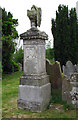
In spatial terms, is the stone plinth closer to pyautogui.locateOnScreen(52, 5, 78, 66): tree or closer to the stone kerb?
the stone kerb

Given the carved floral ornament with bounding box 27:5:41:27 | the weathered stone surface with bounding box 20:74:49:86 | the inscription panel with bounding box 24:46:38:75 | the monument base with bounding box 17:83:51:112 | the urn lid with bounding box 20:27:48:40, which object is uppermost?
the carved floral ornament with bounding box 27:5:41:27

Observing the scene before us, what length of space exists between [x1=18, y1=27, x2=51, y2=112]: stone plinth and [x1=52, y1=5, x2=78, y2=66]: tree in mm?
9161

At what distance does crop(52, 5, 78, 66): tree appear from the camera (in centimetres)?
1404

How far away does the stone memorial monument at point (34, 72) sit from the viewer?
4906 millimetres

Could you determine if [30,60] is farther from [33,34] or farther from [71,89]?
[71,89]

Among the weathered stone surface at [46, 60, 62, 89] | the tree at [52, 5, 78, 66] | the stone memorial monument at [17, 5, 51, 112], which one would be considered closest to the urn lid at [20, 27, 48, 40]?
the stone memorial monument at [17, 5, 51, 112]

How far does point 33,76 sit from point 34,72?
15cm

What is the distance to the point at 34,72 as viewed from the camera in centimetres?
506

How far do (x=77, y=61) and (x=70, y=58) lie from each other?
0.83 metres

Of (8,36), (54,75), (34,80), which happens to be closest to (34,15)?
(34,80)

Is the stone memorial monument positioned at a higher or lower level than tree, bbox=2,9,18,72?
lower

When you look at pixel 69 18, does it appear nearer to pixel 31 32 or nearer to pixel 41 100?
pixel 31 32

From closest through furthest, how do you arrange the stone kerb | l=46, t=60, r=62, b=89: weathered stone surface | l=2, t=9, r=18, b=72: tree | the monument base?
1. the monument base
2. the stone kerb
3. l=46, t=60, r=62, b=89: weathered stone surface
4. l=2, t=9, r=18, b=72: tree

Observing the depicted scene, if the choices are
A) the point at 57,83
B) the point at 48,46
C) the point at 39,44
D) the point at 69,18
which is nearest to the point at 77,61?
the point at 69,18
